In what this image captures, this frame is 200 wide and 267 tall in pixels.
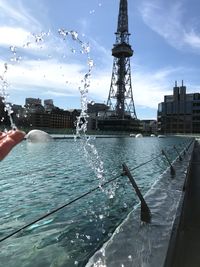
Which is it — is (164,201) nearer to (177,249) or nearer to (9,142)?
(177,249)

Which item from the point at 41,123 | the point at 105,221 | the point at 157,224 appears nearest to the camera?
the point at 157,224

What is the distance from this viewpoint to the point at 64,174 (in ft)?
68.2

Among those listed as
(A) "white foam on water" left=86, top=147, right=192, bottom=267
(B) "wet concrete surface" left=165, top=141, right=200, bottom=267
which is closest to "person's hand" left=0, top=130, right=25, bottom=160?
(A) "white foam on water" left=86, top=147, right=192, bottom=267

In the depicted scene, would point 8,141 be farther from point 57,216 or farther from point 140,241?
point 57,216

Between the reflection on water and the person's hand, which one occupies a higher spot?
the person's hand

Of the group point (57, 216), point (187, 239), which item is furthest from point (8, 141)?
point (57, 216)

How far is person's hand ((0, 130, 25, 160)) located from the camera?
3104 millimetres

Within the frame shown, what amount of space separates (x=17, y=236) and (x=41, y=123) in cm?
16111

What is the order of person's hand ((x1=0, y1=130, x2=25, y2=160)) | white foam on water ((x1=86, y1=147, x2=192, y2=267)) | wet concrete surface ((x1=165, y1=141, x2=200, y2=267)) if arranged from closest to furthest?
person's hand ((x1=0, y1=130, x2=25, y2=160)), white foam on water ((x1=86, y1=147, x2=192, y2=267)), wet concrete surface ((x1=165, y1=141, x2=200, y2=267))

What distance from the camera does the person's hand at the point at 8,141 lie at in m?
3.10

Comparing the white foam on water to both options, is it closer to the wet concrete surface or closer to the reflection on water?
the wet concrete surface

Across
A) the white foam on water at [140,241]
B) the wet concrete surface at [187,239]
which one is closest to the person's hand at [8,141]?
the white foam on water at [140,241]

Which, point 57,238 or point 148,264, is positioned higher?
point 148,264

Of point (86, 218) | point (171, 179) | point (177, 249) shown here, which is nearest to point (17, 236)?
point (86, 218)
